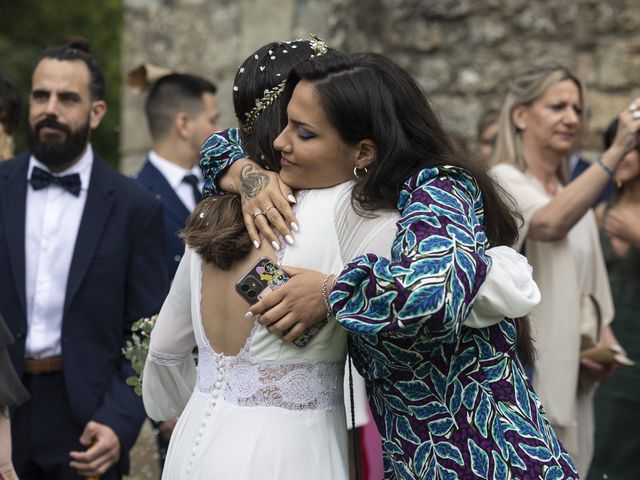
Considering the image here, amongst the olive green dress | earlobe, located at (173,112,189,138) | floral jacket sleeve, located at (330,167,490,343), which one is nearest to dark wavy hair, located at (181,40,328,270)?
floral jacket sleeve, located at (330,167,490,343)

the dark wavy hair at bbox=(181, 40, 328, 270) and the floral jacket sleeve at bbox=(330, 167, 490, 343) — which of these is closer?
the floral jacket sleeve at bbox=(330, 167, 490, 343)

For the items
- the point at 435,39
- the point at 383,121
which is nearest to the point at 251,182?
the point at 383,121

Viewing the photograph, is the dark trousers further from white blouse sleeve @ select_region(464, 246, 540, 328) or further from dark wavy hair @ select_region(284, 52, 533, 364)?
white blouse sleeve @ select_region(464, 246, 540, 328)

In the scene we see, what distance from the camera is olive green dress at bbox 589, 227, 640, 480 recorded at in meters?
5.27

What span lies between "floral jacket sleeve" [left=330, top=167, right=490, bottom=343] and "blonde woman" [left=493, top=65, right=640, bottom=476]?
6.39 feet

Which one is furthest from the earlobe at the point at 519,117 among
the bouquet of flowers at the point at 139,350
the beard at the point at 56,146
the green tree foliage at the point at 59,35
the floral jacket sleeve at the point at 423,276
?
the green tree foliage at the point at 59,35

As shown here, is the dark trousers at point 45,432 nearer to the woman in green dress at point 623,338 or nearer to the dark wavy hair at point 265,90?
the dark wavy hair at point 265,90

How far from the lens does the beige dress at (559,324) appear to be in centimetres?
464

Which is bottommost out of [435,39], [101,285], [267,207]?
[101,285]

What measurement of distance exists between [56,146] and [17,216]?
1.15ft

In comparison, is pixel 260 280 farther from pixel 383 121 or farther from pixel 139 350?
pixel 139 350

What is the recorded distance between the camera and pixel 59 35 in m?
18.2

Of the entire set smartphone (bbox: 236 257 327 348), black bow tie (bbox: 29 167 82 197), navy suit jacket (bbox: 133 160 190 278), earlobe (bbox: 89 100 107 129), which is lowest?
navy suit jacket (bbox: 133 160 190 278)

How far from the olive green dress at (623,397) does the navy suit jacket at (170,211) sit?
2.16 meters
